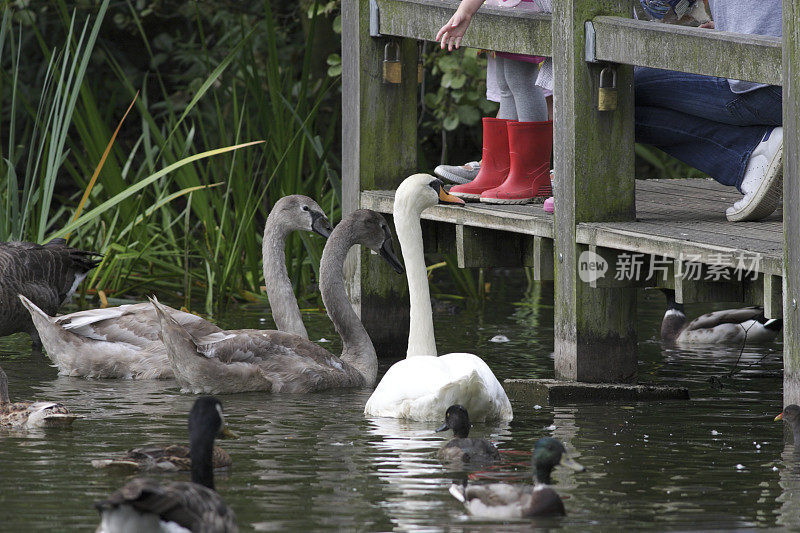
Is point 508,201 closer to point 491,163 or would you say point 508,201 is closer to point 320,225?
point 491,163

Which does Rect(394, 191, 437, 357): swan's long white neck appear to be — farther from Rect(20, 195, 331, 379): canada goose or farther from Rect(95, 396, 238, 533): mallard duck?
Rect(95, 396, 238, 533): mallard duck

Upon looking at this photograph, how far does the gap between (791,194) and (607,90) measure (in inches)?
60.0

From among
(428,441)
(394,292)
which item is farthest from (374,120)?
(428,441)

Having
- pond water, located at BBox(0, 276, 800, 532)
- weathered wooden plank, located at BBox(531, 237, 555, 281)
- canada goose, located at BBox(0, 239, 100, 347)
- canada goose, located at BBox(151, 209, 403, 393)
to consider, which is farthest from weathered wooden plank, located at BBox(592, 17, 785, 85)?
canada goose, located at BBox(0, 239, 100, 347)

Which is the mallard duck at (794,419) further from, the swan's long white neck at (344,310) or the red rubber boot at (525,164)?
the swan's long white neck at (344,310)

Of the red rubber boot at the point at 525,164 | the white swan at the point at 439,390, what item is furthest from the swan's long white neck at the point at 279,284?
the white swan at the point at 439,390

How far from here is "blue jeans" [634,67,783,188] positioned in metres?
7.36

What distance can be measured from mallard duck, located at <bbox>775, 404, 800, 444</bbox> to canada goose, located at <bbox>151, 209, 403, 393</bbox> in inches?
107

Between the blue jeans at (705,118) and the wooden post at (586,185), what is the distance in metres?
0.45

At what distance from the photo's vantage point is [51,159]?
9.47m

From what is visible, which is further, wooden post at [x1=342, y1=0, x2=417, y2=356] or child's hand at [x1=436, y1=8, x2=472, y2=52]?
wooden post at [x1=342, y1=0, x2=417, y2=356]

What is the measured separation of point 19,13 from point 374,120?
510cm

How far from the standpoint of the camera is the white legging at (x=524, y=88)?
852 cm

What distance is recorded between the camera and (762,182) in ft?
23.7
